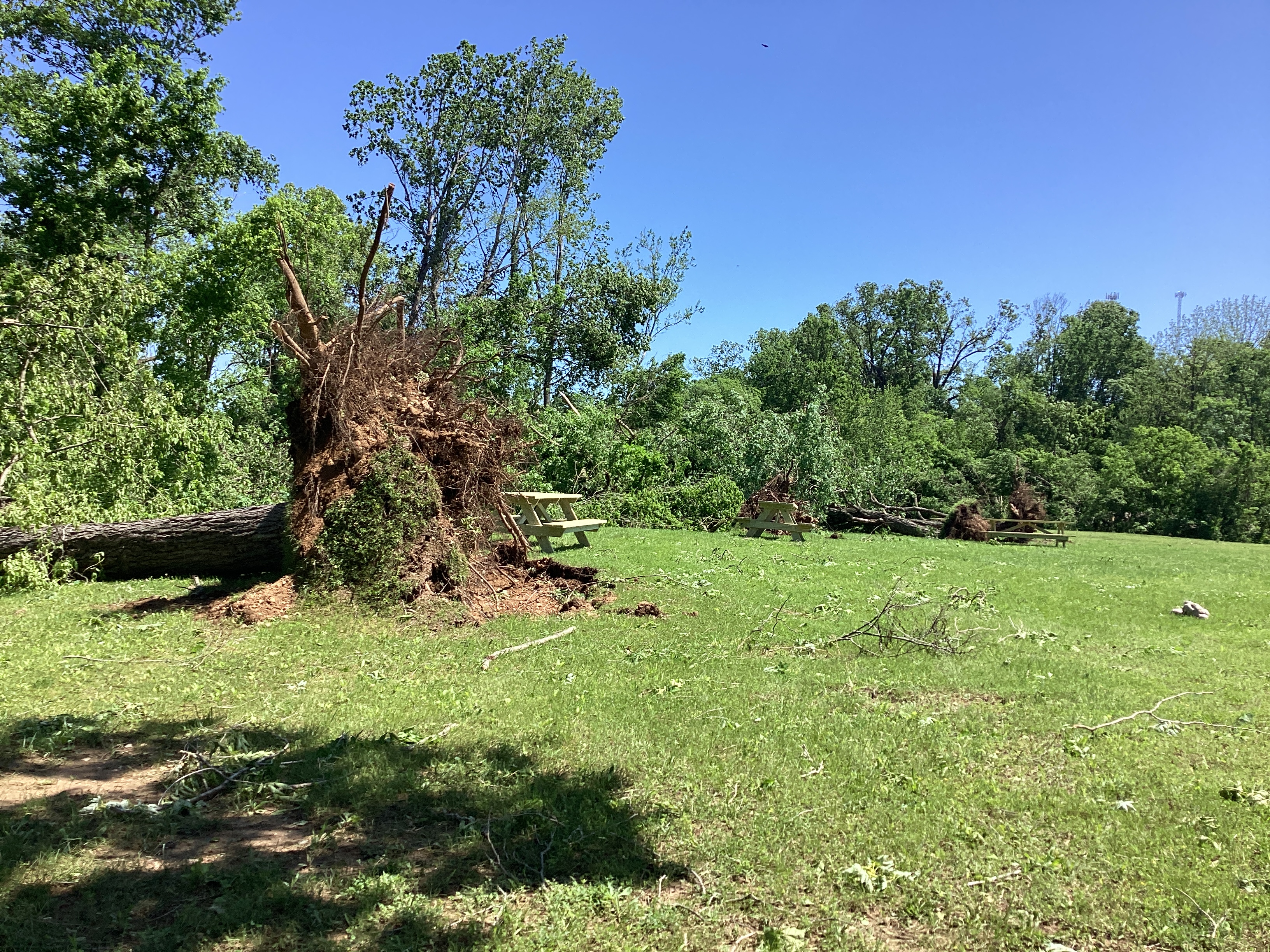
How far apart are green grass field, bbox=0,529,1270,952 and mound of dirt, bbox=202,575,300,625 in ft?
Result: 0.89

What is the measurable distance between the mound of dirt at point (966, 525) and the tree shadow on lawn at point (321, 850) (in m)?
20.1

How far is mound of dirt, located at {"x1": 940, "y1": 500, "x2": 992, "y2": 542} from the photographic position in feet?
69.8

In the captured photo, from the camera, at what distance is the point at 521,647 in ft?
20.9

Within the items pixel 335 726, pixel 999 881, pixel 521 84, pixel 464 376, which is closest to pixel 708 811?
pixel 999 881

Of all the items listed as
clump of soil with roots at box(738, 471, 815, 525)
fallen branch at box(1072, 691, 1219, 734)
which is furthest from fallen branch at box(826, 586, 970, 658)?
clump of soil with roots at box(738, 471, 815, 525)

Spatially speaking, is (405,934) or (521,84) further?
(521,84)

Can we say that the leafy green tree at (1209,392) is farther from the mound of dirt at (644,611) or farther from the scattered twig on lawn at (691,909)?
the scattered twig on lawn at (691,909)

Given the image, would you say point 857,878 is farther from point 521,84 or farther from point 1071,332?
point 1071,332

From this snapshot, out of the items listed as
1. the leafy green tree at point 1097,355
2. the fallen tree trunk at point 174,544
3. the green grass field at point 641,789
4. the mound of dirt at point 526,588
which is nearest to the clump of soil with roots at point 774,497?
the mound of dirt at point 526,588

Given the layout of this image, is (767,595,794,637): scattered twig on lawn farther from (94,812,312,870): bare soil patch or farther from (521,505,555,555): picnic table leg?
(521,505,555,555): picnic table leg

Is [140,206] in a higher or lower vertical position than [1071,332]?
lower

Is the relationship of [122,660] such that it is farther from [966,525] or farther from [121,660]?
[966,525]

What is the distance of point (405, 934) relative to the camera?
2.52 meters

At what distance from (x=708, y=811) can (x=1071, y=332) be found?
212ft
